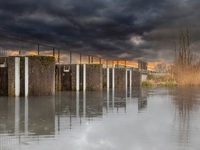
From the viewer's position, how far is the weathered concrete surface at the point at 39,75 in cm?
1520

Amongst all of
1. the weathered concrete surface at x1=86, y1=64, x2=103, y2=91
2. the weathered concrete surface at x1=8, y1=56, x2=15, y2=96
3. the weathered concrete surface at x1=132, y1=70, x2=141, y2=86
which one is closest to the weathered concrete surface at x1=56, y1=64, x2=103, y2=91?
the weathered concrete surface at x1=86, y1=64, x2=103, y2=91

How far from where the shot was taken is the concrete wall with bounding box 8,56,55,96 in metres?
15.2

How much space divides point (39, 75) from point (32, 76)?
1.06ft

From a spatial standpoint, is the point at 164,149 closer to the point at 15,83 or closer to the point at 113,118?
the point at 113,118

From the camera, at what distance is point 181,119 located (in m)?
7.39

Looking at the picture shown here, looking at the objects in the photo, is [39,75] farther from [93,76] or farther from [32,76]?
[93,76]

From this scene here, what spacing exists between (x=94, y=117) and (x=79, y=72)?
1394 centimetres

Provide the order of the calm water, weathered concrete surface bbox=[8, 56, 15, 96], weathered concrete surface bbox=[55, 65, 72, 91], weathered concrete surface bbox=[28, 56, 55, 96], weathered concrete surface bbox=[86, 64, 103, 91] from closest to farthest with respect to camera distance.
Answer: the calm water → weathered concrete surface bbox=[28, 56, 55, 96] → weathered concrete surface bbox=[8, 56, 15, 96] → weathered concrete surface bbox=[55, 65, 72, 91] → weathered concrete surface bbox=[86, 64, 103, 91]

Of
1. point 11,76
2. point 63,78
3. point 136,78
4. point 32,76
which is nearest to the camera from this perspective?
point 32,76

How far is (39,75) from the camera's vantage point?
15.3m

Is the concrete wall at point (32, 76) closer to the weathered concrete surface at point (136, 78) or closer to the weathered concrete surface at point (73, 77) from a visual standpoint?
the weathered concrete surface at point (73, 77)

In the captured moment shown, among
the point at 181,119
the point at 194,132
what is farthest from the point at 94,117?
the point at 194,132

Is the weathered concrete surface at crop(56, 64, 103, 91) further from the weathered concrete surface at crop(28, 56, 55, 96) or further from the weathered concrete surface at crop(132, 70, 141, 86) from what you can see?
the weathered concrete surface at crop(132, 70, 141, 86)

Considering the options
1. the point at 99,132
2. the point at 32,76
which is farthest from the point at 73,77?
the point at 99,132
